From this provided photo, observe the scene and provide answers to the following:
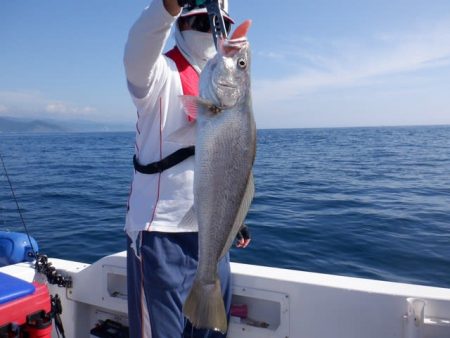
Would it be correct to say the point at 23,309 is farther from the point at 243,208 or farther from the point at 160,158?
the point at 243,208

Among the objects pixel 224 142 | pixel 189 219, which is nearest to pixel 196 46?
pixel 224 142

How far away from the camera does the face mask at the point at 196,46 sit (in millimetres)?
2646

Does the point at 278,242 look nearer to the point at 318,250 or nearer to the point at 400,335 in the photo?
the point at 318,250

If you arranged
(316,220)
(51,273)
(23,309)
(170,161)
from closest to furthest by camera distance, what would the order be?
(170,161) < (23,309) < (51,273) < (316,220)

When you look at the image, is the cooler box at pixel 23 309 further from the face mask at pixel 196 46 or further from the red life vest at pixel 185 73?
the face mask at pixel 196 46

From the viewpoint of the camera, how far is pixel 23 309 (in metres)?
2.89

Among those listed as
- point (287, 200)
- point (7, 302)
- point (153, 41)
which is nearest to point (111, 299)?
point (7, 302)

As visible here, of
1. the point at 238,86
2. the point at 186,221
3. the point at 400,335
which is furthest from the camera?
the point at 400,335

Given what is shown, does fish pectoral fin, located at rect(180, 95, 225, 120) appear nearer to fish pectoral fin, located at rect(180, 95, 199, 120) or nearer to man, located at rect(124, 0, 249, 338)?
fish pectoral fin, located at rect(180, 95, 199, 120)

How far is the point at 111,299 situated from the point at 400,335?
255cm

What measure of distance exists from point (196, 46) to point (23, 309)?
2224 mm

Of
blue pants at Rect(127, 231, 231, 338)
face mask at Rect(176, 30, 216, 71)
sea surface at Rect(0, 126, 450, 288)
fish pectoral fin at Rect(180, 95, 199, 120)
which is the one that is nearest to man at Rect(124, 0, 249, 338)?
blue pants at Rect(127, 231, 231, 338)

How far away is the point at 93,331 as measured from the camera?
3.86m

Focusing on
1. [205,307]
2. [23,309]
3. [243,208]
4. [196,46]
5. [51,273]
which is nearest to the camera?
[243,208]
